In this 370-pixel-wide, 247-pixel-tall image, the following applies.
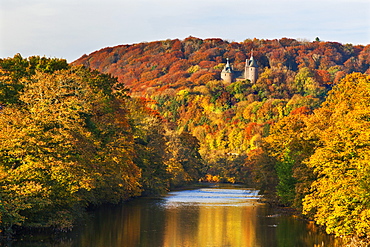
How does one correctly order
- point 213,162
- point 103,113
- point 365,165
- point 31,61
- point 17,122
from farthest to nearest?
1. point 213,162
2. point 103,113
3. point 31,61
4. point 17,122
5. point 365,165

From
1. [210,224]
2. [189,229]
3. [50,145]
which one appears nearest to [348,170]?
[189,229]

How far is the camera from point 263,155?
61281mm

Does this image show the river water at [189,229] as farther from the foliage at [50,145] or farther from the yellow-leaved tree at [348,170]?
the yellow-leaved tree at [348,170]

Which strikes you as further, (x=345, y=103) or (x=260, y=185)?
(x=260, y=185)

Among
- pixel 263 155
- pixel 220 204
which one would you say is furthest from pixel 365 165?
pixel 220 204

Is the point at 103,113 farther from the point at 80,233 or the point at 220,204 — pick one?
the point at 220,204

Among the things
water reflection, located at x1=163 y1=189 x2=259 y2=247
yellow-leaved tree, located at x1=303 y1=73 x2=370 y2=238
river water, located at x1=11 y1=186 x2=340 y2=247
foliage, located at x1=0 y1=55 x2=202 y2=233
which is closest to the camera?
yellow-leaved tree, located at x1=303 y1=73 x2=370 y2=238

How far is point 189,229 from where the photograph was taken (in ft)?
137

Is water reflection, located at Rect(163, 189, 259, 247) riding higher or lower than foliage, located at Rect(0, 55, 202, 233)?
lower

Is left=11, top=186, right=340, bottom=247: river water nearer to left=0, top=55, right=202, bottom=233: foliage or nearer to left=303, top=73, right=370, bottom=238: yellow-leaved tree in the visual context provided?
left=0, top=55, right=202, bottom=233: foliage

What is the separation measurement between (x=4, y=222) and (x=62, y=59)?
61.8ft

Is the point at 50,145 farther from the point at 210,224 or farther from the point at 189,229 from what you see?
the point at 210,224

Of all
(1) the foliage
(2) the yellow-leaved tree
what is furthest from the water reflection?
(1) the foliage

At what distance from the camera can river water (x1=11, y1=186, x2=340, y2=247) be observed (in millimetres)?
35125
